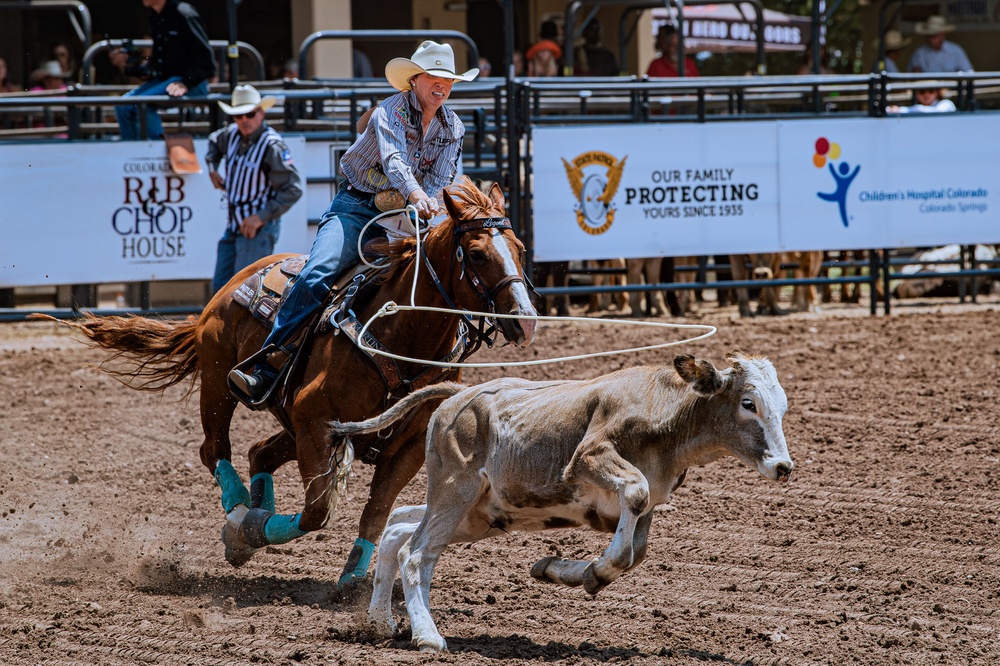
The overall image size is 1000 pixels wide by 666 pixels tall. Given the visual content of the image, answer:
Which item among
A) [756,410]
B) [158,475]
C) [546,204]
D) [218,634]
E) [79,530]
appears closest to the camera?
[756,410]

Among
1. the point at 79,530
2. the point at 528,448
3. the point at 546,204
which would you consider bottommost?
the point at 79,530

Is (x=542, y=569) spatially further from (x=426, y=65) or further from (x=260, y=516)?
(x=426, y=65)

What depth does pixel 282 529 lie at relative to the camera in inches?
219

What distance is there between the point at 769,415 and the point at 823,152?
8.21 metres

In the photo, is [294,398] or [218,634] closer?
[218,634]

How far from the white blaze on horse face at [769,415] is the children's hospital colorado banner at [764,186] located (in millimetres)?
7137

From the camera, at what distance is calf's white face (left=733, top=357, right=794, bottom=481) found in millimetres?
4180

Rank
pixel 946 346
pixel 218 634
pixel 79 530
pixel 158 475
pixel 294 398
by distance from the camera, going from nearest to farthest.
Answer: pixel 218 634 < pixel 294 398 < pixel 79 530 < pixel 158 475 < pixel 946 346

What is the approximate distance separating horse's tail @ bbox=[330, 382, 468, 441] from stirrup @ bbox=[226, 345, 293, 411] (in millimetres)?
926

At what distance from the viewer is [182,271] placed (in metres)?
10.9

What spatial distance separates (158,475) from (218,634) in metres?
3.17

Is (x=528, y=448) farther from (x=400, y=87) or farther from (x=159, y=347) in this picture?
(x=159, y=347)

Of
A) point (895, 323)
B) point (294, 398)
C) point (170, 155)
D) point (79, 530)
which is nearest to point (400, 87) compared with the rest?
point (294, 398)

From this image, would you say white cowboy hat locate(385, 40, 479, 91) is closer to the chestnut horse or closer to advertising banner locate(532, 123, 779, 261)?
the chestnut horse
